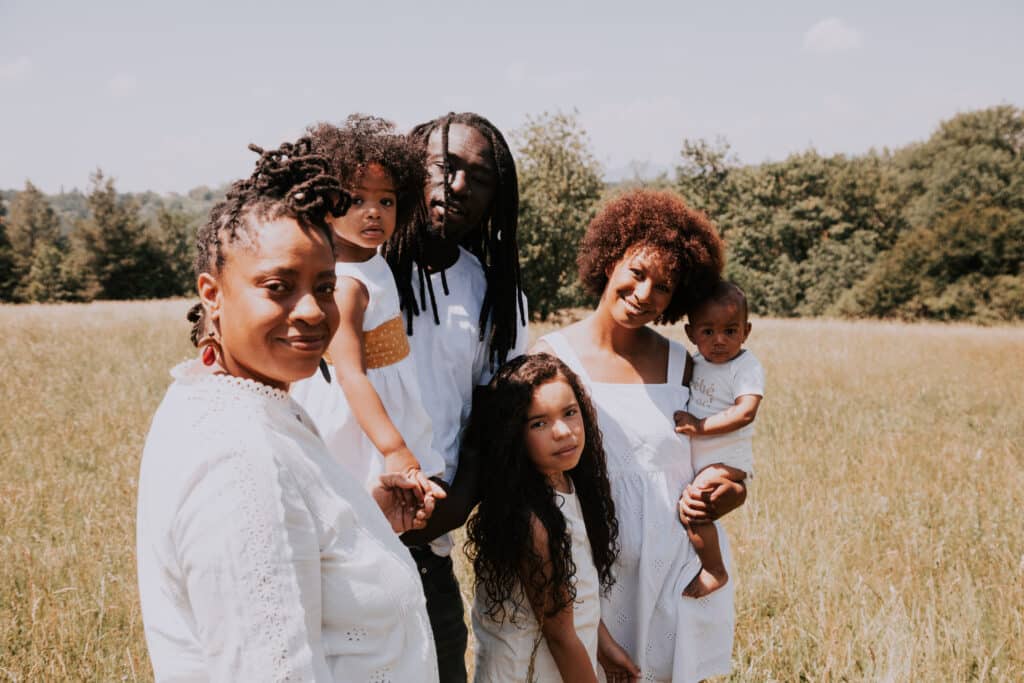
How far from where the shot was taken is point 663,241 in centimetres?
258

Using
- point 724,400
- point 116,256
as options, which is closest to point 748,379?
point 724,400

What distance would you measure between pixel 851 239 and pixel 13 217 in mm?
69409

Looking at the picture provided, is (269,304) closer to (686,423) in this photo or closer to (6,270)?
(686,423)

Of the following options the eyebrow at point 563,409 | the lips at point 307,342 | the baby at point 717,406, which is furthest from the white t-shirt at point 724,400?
the lips at point 307,342

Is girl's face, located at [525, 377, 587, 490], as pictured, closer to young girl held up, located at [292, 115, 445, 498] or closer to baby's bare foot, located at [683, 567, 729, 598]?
young girl held up, located at [292, 115, 445, 498]

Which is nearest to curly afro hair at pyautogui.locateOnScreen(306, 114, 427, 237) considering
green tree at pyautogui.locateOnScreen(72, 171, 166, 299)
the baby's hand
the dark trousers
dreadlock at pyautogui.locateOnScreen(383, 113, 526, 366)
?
dreadlock at pyautogui.locateOnScreen(383, 113, 526, 366)

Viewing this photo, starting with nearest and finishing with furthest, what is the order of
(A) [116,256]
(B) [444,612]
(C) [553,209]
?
1. (B) [444,612]
2. (C) [553,209]
3. (A) [116,256]

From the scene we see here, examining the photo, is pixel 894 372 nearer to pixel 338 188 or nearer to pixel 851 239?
pixel 338 188

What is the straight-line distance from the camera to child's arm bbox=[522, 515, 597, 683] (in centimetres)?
215

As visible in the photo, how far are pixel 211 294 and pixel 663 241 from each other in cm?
178

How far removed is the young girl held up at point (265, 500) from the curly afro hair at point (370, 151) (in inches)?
28.1

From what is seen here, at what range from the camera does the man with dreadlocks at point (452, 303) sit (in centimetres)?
221

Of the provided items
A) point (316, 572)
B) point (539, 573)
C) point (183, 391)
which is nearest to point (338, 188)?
point (183, 391)

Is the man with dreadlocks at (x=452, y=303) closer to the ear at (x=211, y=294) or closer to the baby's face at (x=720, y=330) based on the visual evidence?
the baby's face at (x=720, y=330)
